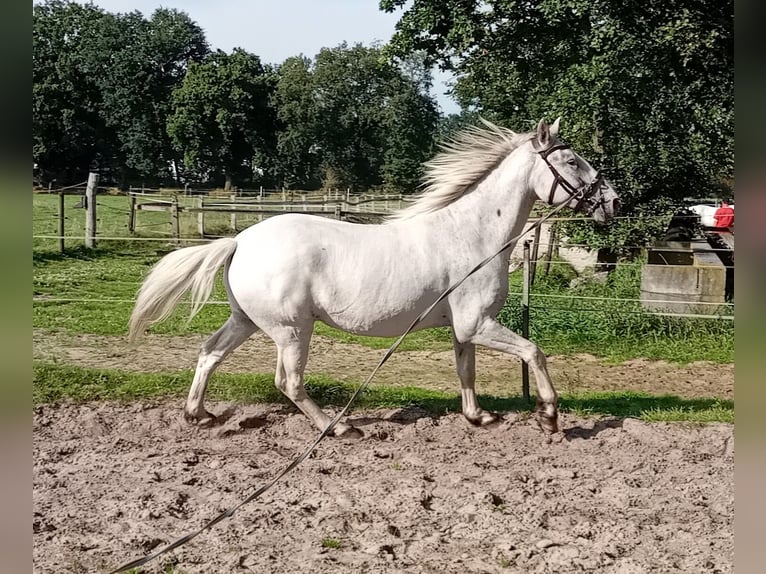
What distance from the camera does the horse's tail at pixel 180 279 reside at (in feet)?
15.7

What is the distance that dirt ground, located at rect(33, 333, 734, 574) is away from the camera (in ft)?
9.99

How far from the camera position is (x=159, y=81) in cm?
5144

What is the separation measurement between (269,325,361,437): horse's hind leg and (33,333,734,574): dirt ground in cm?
16

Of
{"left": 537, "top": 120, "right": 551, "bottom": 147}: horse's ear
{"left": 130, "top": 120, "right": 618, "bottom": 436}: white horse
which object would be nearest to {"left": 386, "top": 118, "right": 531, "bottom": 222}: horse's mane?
{"left": 130, "top": 120, "right": 618, "bottom": 436}: white horse

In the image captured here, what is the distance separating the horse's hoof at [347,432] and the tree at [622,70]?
19.4ft

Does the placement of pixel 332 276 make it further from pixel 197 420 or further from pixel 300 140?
pixel 300 140

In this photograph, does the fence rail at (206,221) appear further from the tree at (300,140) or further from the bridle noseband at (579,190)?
the tree at (300,140)

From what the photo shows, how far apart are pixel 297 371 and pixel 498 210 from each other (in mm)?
1822

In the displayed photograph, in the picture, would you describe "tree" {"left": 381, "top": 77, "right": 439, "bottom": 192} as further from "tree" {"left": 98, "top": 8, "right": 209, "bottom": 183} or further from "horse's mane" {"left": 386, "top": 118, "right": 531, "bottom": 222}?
"horse's mane" {"left": 386, "top": 118, "right": 531, "bottom": 222}

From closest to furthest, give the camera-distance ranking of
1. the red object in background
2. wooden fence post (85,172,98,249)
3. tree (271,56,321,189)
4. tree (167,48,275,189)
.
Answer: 1. the red object in background
2. wooden fence post (85,172,98,249)
3. tree (271,56,321,189)
4. tree (167,48,275,189)
